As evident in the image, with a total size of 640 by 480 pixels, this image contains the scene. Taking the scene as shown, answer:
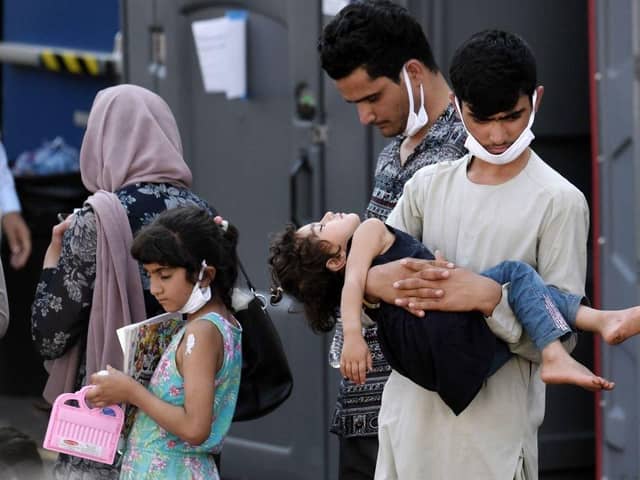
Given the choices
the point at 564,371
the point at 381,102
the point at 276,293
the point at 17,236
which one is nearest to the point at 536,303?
the point at 564,371

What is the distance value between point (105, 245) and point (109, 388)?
0.37 metres

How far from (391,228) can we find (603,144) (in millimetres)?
1678

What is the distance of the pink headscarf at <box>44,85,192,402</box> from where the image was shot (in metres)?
3.51

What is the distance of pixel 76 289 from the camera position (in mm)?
3529

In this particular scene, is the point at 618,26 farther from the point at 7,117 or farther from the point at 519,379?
the point at 7,117

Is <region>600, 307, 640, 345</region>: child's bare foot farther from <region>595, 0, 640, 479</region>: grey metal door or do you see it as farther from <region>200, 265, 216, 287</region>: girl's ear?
<region>595, 0, 640, 479</region>: grey metal door

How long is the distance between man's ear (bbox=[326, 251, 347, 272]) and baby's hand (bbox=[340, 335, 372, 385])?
195mm

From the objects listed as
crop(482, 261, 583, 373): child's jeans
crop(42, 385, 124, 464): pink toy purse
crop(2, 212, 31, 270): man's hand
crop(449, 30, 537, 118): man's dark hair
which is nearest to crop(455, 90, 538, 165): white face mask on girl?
crop(449, 30, 537, 118): man's dark hair

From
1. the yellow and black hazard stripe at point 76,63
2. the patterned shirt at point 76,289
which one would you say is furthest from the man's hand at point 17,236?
the patterned shirt at point 76,289

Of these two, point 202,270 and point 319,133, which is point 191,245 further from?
point 319,133

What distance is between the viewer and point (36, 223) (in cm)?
716

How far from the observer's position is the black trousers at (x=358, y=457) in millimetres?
3535

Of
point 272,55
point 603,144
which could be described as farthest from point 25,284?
point 603,144

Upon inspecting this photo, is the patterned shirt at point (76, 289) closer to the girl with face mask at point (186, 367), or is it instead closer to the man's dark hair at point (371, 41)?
the girl with face mask at point (186, 367)
